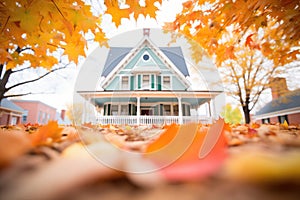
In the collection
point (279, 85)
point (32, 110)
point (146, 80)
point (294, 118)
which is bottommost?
point (294, 118)

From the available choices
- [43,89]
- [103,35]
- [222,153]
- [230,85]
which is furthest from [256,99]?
[43,89]

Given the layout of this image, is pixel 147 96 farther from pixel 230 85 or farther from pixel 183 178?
pixel 183 178

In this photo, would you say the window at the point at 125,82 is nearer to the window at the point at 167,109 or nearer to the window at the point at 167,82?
the window at the point at 167,82

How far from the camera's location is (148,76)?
7.89 m

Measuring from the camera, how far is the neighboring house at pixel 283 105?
7.95 meters

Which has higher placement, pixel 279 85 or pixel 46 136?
pixel 279 85

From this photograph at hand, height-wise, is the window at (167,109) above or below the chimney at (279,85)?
below

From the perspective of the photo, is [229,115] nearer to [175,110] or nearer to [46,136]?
[175,110]

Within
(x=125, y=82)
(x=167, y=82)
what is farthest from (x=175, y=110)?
(x=125, y=82)

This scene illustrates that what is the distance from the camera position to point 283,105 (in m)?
11.0

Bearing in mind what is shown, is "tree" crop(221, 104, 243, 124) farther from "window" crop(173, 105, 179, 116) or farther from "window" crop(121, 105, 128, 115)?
"window" crop(121, 105, 128, 115)

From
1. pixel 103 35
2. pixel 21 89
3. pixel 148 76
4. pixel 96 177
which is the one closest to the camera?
pixel 96 177

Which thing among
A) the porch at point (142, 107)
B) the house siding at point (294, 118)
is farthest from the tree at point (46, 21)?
the house siding at point (294, 118)

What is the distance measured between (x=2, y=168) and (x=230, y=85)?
9.70 meters
